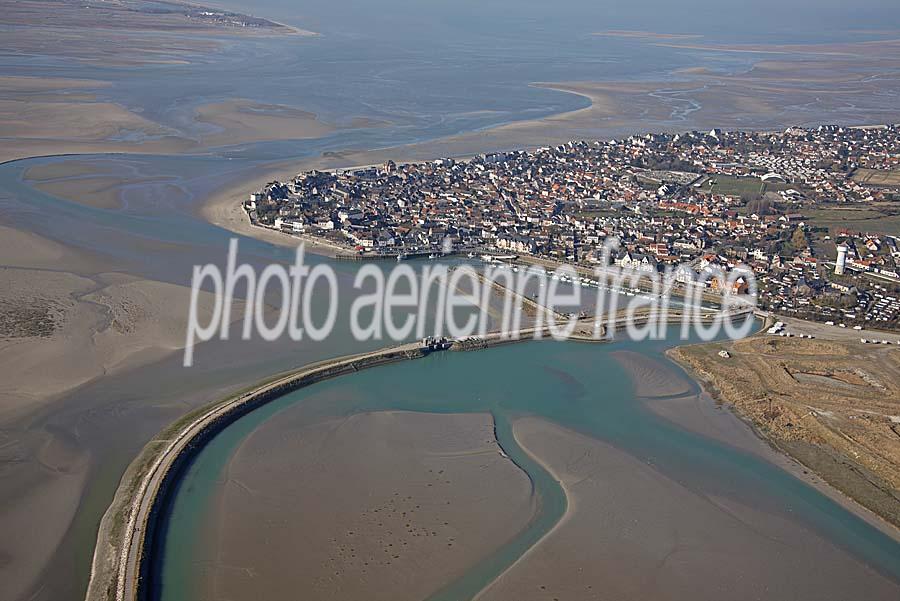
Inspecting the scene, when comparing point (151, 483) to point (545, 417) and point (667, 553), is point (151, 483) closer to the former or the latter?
point (545, 417)

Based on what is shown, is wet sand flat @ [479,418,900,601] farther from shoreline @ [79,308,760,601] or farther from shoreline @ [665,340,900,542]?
shoreline @ [79,308,760,601]

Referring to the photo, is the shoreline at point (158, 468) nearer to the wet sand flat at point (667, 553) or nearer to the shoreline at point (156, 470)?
the shoreline at point (156, 470)

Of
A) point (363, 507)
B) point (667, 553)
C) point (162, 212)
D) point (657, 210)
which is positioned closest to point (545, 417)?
point (667, 553)

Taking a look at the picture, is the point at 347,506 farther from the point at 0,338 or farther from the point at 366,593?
the point at 0,338

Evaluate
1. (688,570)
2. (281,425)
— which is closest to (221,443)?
(281,425)

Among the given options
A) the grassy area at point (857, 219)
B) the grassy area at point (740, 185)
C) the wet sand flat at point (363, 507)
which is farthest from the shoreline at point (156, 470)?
the grassy area at point (740, 185)

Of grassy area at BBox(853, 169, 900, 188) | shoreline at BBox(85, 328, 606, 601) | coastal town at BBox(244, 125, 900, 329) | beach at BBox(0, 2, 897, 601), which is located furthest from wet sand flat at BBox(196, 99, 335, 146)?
grassy area at BBox(853, 169, 900, 188)
